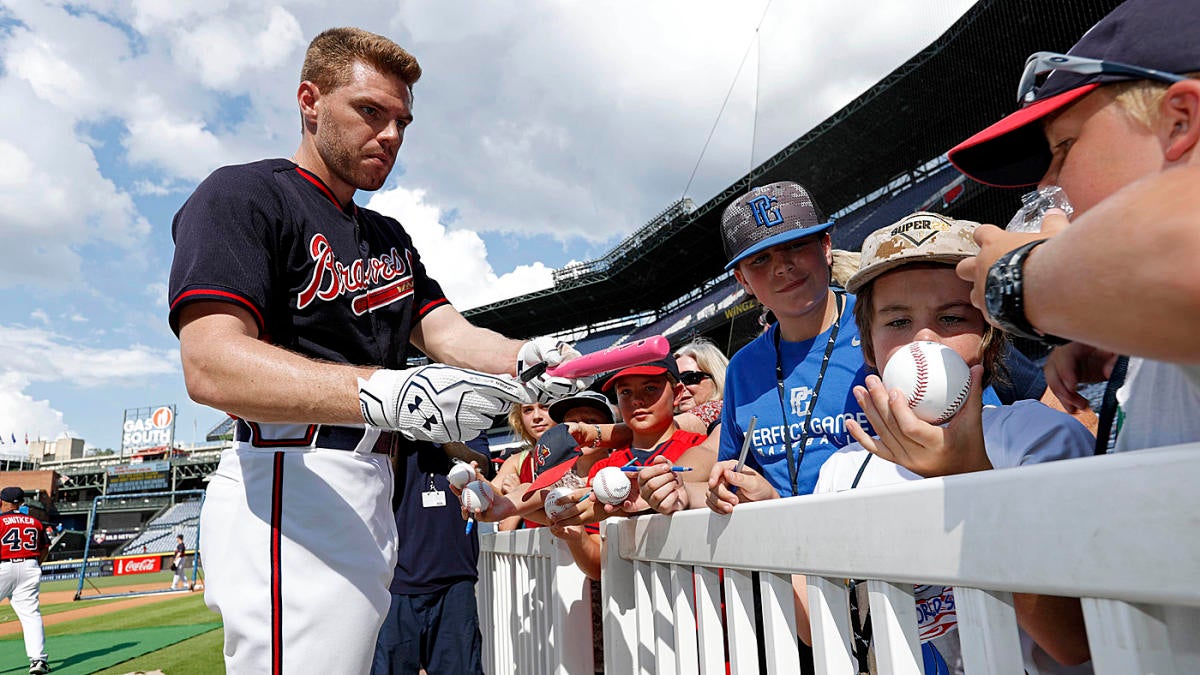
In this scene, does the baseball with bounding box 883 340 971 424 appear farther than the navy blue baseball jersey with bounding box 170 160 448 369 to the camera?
No

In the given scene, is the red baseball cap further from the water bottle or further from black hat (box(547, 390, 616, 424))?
the water bottle

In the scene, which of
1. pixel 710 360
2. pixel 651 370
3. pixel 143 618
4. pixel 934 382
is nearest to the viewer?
pixel 934 382

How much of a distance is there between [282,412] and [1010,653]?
46.7 inches

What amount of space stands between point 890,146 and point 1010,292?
20.4m

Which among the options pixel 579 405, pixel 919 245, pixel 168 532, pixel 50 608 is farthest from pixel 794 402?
pixel 168 532

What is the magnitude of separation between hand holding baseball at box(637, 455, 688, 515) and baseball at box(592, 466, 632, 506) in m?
0.12

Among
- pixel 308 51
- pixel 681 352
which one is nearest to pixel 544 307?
pixel 681 352

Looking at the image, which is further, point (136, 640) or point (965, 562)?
point (136, 640)

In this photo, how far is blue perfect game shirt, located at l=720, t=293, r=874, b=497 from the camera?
1924 mm

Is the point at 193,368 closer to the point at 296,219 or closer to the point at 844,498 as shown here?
the point at 296,219

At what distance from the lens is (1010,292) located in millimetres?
647

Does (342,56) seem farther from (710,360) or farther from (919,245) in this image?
(710,360)

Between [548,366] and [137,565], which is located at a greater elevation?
[548,366]

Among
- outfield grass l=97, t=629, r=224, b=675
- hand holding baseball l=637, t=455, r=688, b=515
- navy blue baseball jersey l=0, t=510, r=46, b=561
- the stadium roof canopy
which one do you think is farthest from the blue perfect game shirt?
A: the stadium roof canopy
